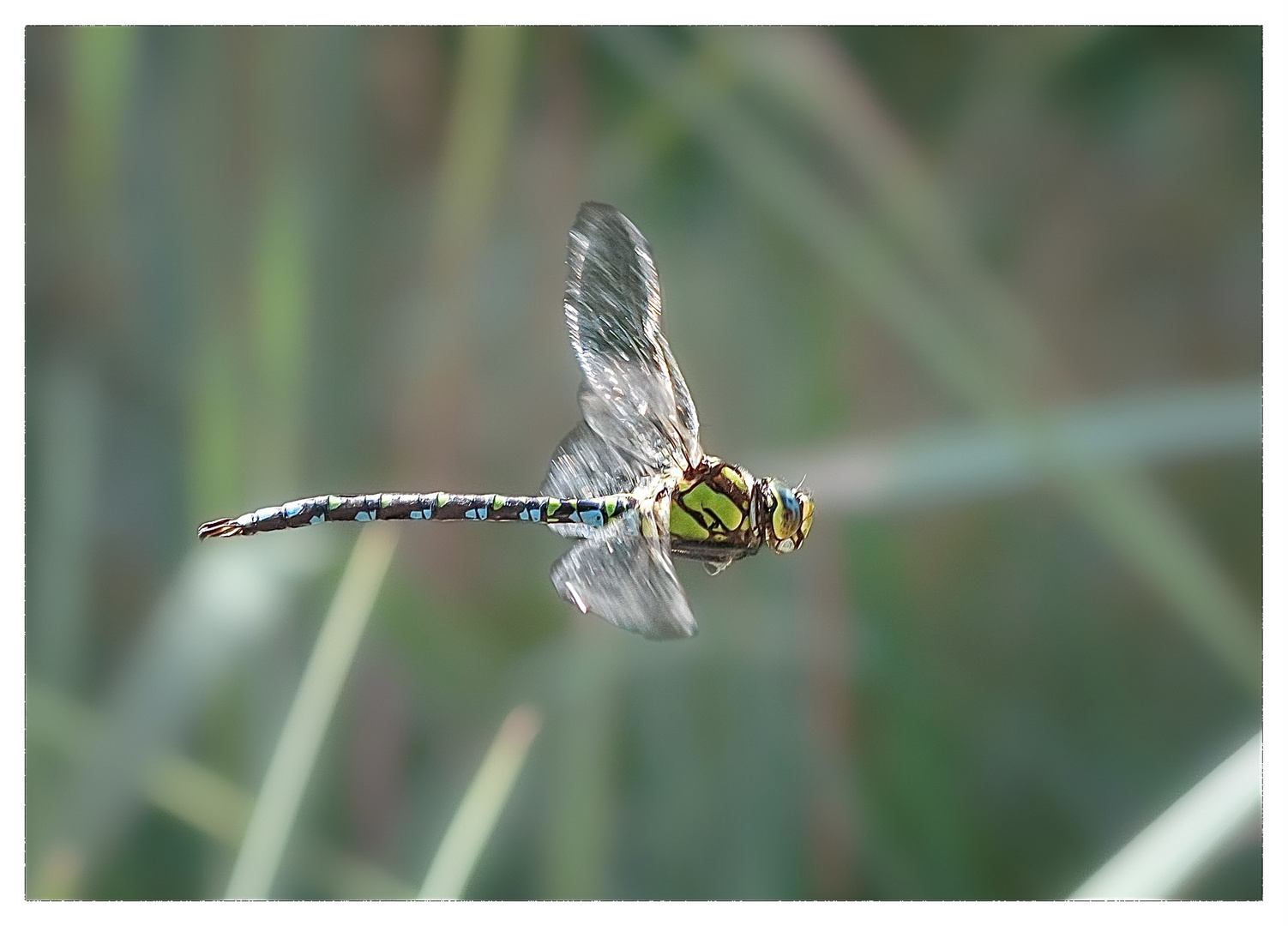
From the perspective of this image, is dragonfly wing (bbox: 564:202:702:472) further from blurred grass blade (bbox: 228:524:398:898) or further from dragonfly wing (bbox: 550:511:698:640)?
blurred grass blade (bbox: 228:524:398:898)

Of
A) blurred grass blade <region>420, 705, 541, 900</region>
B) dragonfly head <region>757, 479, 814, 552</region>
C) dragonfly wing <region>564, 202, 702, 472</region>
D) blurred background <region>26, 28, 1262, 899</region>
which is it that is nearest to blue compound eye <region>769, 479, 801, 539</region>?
dragonfly head <region>757, 479, 814, 552</region>

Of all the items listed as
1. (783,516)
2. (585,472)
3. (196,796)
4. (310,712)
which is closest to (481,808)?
(310,712)

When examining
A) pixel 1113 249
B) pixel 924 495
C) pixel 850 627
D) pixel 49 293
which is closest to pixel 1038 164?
pixel 1113 249

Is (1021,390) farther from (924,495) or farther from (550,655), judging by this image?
(550,655)

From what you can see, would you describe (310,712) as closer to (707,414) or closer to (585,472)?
(585,472)

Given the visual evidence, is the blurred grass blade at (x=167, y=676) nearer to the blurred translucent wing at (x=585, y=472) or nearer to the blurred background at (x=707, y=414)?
the blurred background at (x=707, y=414)
